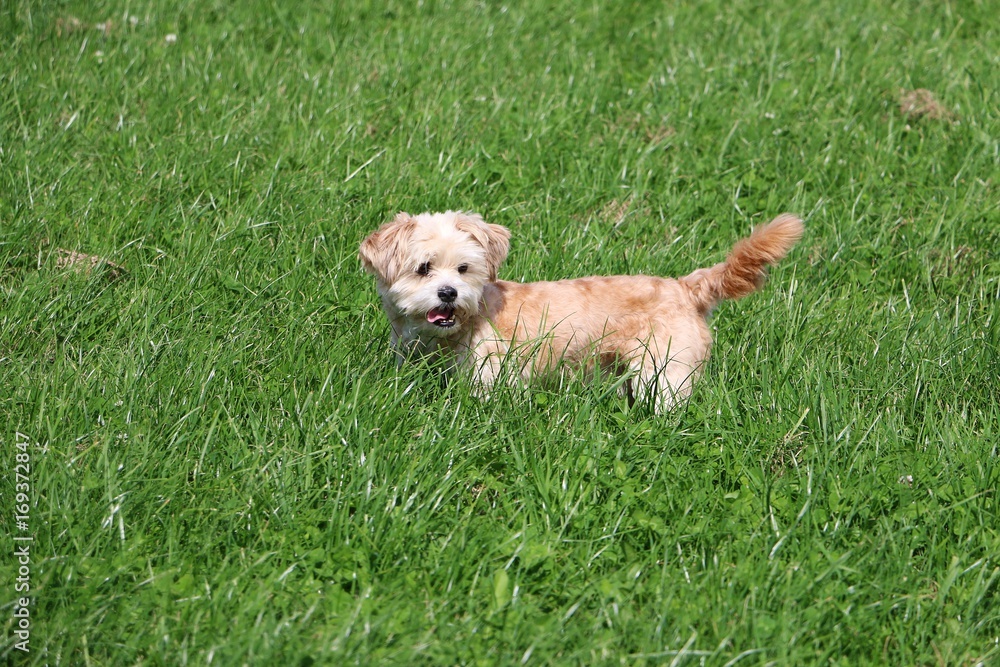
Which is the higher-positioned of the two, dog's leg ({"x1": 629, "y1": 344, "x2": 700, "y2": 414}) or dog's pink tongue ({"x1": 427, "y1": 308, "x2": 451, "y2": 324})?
dog's pink tongue ({"x1": 427, "y1": 308, "x2": 451, "y2": 324})

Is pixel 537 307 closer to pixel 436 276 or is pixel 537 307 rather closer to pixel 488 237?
pixel 488 237

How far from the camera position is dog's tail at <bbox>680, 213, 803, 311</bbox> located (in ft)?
13.7

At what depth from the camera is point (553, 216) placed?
5.57 meters

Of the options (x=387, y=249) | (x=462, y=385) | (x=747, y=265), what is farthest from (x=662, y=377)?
(x=387, y=249)

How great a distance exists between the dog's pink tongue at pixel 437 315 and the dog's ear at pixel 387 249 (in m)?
0.24

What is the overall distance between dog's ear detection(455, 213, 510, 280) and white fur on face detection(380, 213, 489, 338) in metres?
0.03

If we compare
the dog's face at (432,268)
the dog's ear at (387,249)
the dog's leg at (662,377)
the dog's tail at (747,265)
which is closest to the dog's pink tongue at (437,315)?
the dog's face at (432,268)

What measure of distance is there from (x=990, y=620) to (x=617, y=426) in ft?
4.89

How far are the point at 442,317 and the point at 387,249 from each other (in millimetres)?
389

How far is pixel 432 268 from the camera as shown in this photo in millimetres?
4188

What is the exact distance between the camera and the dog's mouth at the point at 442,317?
408 centimetres

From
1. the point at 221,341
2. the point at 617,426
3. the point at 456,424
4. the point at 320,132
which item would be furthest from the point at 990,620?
the point at 320,132

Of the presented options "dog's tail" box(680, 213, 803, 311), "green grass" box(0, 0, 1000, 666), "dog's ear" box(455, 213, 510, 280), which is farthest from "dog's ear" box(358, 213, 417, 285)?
"dog's tail" box(680, 213, 803, 311)

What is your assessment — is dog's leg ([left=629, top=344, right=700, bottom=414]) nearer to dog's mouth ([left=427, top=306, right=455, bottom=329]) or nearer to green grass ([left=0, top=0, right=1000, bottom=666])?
green grass ([left=0, top=0, right=1000, bottom=666])
